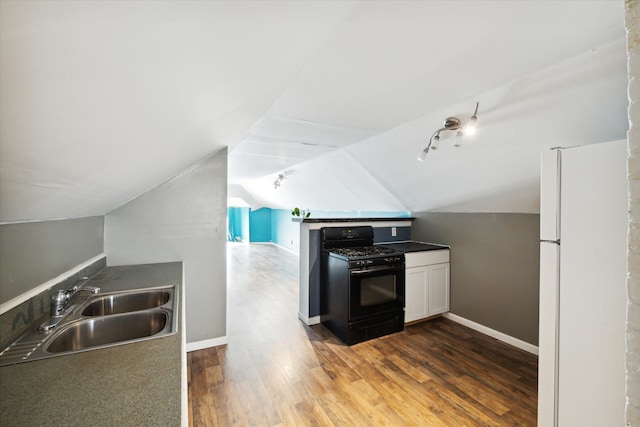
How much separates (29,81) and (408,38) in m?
1.37

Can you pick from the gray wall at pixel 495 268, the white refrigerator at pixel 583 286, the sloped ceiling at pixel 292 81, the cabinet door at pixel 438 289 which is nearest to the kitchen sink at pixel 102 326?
the sloped ceiling at pixel 292 81

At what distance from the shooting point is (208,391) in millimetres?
2141

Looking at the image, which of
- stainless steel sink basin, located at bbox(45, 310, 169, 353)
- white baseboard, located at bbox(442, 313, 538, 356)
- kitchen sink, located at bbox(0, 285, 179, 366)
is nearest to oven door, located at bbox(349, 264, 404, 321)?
white baseboard, located at bbox(442, 313, 538, 356)

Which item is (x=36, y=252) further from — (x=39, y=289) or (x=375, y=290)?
(x=375, y=290)

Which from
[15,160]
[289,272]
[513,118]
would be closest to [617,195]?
[513,118]

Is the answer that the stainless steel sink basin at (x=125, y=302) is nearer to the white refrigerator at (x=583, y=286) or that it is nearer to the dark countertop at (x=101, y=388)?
the dark countertop at (x=101, y=388)

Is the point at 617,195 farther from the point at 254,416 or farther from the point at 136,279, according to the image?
the point at 136,279

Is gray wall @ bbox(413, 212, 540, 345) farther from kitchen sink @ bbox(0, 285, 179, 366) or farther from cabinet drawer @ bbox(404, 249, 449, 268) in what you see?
kitchen sink @ bbox(0, 285, 179, 366)

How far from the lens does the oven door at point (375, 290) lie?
2893mm

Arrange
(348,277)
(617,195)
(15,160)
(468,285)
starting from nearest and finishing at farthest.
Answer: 1. (15,160)
2. (617,195)
3. (348,277)
4. (468,285)

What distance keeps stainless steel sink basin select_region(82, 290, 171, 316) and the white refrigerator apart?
2.33 metres

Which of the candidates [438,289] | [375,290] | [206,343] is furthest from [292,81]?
[438,289]

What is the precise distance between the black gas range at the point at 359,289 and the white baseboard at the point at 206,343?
3.79 feet

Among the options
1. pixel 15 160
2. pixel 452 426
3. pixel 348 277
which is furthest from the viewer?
pixel 348 277
